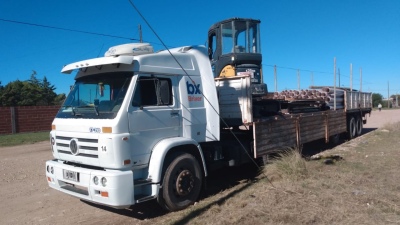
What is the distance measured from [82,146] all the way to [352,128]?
489 inches

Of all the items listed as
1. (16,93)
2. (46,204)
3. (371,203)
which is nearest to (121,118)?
(46,204)

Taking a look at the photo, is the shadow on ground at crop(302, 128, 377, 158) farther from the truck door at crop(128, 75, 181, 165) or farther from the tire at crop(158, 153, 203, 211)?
the truck door at crop(128, 75, 181, 165)

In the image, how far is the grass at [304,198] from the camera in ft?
14.7

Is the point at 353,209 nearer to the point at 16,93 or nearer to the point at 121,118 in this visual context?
the point at 121,118

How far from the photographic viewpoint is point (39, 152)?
12.7m

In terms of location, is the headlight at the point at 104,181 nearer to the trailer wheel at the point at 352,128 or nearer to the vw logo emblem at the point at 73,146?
the vw logo emblem at the point at 73,146

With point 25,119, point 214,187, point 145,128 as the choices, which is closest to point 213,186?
point 214,187

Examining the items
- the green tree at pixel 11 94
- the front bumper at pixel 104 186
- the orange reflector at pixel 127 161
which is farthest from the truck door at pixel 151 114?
the green tree at pixel 11 94

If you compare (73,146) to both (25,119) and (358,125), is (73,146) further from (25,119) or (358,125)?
(25,119)

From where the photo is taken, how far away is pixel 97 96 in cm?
530

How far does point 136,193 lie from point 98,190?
61cm

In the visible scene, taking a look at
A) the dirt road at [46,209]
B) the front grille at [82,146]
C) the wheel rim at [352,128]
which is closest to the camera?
the front grille at [82,146]

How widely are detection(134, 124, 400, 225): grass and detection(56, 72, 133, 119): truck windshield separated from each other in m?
1.88

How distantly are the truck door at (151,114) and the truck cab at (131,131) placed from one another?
2 cm
